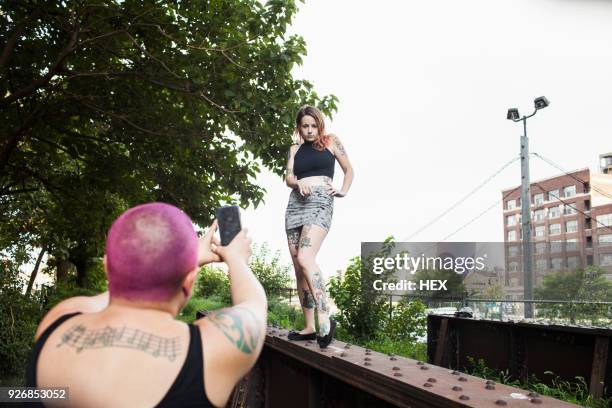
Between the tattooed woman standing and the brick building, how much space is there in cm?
7821

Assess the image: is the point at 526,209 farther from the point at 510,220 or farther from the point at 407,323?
the point at 510,220

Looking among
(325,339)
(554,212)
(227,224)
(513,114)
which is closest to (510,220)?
(554,212)

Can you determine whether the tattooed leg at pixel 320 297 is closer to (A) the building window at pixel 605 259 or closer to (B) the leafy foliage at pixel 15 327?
(B) the leafy foliage at pixel 15 327

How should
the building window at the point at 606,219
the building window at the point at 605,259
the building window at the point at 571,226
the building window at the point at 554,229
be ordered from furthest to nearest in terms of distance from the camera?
the building window at the point at 554,229 < the building window at the point at 571,226 < the building window at the point at 606,219 < the building window at the point at 605,259

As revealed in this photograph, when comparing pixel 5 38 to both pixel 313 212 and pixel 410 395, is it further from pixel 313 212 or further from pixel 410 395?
pixel 410 395

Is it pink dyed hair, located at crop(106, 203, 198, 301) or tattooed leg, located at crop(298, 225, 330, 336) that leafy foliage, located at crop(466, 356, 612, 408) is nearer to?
tattooed leg, located at crop(298, 225, 330, 336)

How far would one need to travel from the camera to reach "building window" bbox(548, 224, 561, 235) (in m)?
95.2

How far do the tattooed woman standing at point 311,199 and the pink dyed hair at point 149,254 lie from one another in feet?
8.16

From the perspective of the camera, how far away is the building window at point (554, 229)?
95250 mm

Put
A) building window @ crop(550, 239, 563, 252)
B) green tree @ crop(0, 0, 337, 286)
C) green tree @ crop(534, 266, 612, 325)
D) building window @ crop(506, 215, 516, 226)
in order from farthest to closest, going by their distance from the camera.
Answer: building window @ crop(506, 215, 516, 226)
building window @ crop(550, 239, 563, 252)
green tree @ crop(534, 266, 612, 325)
green tree @ crop(0, 0, 337, 286)

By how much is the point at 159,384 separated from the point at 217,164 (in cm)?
991

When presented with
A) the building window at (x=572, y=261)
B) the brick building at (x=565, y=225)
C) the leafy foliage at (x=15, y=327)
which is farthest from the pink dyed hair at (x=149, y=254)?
the building window at (x=572, y=261)

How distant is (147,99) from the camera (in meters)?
10.7

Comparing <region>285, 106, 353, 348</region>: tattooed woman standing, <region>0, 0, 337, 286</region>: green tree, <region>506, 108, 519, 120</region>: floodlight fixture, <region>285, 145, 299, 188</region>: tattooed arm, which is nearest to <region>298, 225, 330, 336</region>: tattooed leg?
<region>285, 106, 353, 348</region>: tattooed woman standing
